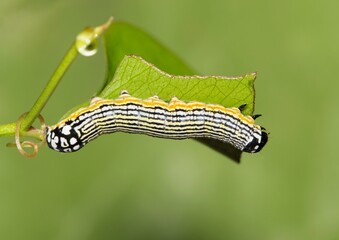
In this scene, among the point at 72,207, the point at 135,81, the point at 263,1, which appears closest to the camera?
the point at 135,81

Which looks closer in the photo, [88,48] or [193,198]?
[88,48]

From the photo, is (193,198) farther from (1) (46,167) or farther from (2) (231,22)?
(2) (231,22)

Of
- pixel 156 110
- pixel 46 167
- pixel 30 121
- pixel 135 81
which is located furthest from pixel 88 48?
pixel 46 167

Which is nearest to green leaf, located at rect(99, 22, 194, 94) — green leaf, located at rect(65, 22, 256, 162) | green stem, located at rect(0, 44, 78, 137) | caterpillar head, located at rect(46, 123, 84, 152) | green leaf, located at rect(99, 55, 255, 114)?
green leaf, located at rect(65, 22, 256, 162)

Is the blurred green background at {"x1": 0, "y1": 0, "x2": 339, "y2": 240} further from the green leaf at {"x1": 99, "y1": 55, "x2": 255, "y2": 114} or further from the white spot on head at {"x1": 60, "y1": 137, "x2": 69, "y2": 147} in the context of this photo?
the green leaf at {"x1": 99, "y1": 55, "x2": 255, "y2": 114}

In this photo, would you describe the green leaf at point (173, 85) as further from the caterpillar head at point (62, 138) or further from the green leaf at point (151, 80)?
the caterpillar head at point (62, 138)

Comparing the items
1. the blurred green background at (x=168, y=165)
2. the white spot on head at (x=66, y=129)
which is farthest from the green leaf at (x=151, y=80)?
the blurred green background at (x=168, y=165)

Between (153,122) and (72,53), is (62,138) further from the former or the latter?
(72,53)
